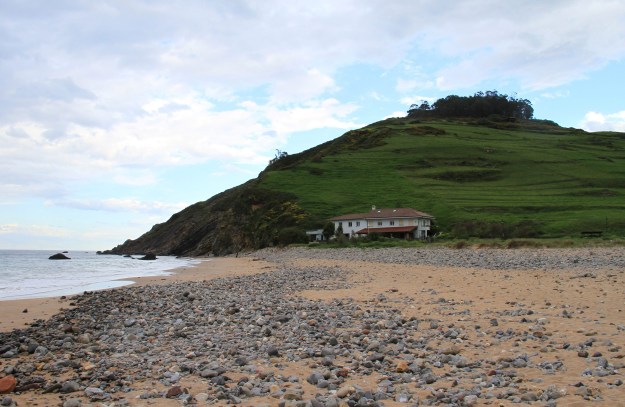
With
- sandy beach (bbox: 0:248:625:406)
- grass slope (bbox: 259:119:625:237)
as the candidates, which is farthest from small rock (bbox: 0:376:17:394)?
grass slope (bbox: 259:119:625:237)

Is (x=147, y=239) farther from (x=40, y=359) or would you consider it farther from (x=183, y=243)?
(x=40, y=359)

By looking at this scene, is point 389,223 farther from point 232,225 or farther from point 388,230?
point 232,225

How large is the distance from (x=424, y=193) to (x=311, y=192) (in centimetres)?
2288

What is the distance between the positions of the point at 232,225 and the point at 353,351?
331 feet

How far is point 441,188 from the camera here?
107375 millimetres

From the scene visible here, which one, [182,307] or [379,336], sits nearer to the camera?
[379,336]

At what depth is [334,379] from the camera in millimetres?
8812

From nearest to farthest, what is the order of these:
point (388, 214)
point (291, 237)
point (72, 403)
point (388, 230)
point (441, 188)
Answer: point (72, 403) < point (291, 237) < point (388, 230) < point (388, 214) < point (441, 188)

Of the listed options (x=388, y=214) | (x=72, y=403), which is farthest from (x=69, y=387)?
(x=388, y=214)

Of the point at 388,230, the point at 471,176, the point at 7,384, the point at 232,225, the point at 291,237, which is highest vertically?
the point at 471,176

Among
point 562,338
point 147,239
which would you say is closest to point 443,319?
point 562,338

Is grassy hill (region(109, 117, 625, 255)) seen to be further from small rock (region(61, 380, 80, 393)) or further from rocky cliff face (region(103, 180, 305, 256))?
small rock (region(61, 380, 80, 393))

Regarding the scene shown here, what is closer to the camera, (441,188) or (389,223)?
(389,223)

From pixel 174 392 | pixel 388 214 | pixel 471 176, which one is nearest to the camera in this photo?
pixel 174 392
